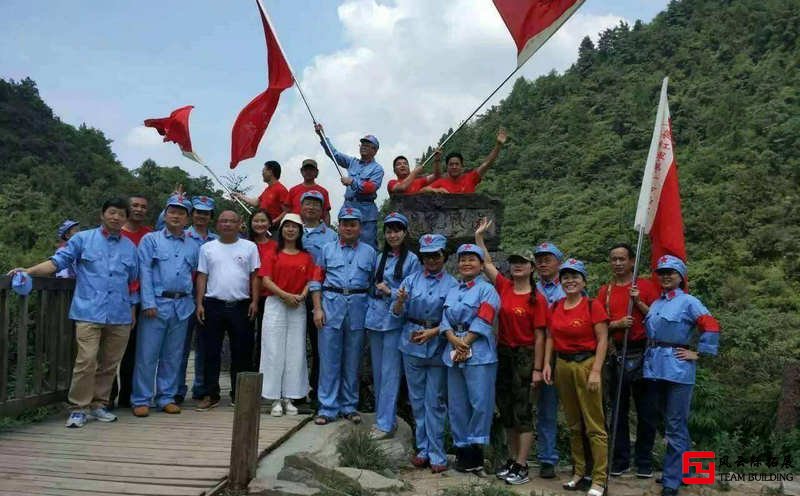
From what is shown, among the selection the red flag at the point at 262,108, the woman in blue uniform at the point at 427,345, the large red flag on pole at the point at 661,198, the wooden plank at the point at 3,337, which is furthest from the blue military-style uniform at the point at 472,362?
the red flag at the point at 262,108

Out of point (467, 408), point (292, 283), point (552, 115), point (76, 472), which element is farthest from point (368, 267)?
point (552, 115)

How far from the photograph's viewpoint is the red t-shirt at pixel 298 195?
6.77 metres

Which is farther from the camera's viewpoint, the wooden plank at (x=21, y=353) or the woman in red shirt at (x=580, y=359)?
the wooden plank at (x=21, y=353)

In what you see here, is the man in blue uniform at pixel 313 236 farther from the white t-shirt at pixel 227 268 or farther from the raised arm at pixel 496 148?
the raised arm at pixel 496 148

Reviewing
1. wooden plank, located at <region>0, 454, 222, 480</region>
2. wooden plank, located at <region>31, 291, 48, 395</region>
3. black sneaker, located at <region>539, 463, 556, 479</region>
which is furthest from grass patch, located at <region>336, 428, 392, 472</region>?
wooden plank, located at <region>31, 291, 48, 395</region>

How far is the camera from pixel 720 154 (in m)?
24.3

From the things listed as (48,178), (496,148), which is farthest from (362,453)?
(48,178)

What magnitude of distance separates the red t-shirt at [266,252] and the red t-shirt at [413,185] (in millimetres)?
1336

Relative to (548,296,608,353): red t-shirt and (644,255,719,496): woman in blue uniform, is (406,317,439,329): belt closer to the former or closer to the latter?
(548,296,608,353): red t-shirt

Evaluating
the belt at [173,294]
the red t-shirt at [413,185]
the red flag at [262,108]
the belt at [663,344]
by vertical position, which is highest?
the red flag at [262,108]

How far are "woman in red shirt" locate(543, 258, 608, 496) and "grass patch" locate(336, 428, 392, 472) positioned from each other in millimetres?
1276

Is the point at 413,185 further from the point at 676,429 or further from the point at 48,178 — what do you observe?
the point at 48,178

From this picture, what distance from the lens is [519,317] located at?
15.6ft

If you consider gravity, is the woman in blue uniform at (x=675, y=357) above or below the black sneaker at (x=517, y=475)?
above
